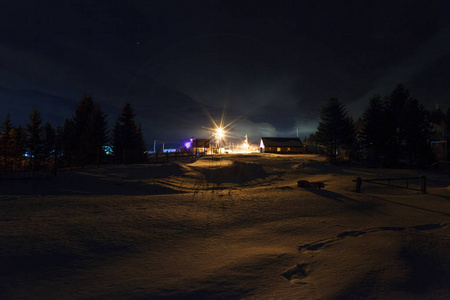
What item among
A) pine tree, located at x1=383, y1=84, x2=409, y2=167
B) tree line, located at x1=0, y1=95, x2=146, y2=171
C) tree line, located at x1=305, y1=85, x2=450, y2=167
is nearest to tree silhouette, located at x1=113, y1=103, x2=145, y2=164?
tree line, located at x1=0, y1=95, x2=146, y2=171

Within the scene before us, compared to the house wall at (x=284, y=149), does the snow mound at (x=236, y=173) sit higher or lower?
lower

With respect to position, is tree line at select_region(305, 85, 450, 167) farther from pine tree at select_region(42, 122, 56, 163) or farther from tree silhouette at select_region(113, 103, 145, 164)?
pine tree at select_region(42, 122, 56, 163)

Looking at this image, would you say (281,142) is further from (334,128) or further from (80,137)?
(80,137)

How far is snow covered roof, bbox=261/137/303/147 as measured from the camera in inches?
2357

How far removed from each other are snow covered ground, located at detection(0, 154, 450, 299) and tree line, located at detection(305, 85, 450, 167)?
68.3ft

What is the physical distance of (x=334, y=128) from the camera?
32.9m

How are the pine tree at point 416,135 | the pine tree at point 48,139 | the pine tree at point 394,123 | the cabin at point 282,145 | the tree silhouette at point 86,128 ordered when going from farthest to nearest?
the cabin at point 282,145 < the pine tree at point 48,139 < the tree silhouette at point 86,128 < the pine tree at point 394,123 < the pine tree at point 416,135

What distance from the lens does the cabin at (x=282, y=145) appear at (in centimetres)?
5909

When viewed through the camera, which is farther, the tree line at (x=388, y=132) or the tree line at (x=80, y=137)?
the tree line at (x=80, y=137)

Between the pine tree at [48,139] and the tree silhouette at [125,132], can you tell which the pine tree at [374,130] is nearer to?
the tree silhouette at [125,132]

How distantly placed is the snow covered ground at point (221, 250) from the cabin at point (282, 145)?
5218 cm

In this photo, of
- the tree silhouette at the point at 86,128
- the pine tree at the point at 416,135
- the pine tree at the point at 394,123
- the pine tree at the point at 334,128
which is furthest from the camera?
the pine tree at the point at 334,128

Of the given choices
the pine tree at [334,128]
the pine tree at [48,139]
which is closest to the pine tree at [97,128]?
the pine tree at [48,139]

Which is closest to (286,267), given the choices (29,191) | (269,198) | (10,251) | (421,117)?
(10,251)
